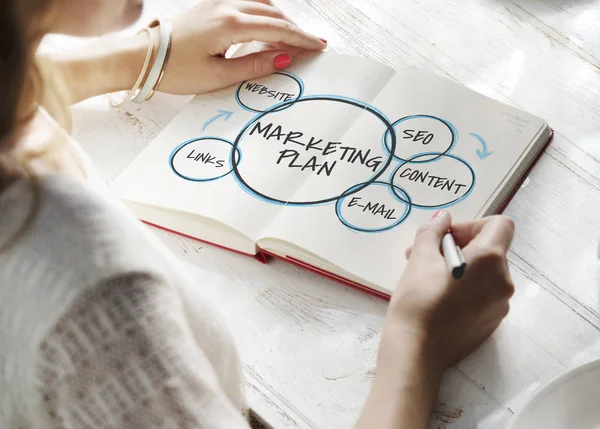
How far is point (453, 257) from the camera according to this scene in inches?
24.8

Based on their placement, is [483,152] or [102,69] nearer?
[483,152]

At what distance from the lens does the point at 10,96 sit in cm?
46

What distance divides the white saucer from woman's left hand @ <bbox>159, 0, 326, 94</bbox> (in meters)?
0.49

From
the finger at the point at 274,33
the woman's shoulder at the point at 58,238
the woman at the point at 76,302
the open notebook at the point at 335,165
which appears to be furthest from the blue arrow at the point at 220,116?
the woman's shoulder at the point at 58,238

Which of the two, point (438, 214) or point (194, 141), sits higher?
point (438, 214)

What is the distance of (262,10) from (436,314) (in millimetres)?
469

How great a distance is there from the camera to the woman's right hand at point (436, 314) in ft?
1.98

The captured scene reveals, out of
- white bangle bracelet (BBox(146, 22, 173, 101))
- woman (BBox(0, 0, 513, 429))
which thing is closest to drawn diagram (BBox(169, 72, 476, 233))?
white bangle bracelet (BBox(146, 22, 173, 101))

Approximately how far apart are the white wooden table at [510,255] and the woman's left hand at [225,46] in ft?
0.12

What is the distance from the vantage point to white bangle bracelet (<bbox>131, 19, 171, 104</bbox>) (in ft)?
2.90

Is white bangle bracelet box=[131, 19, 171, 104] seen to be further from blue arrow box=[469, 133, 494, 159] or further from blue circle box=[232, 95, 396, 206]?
blue arrow box=[469, 133, 494, 159]

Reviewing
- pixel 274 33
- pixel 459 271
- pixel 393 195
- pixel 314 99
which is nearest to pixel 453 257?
pixel 459 271

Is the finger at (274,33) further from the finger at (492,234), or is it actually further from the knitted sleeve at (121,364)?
the knitted sleeve at (121,364)

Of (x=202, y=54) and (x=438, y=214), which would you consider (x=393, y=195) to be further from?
(x=202, y=54)
